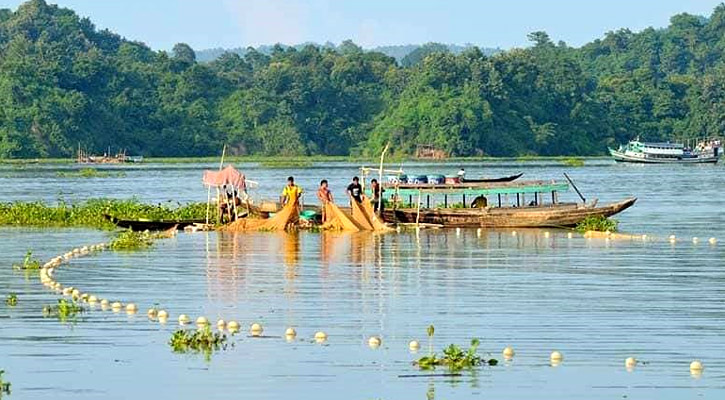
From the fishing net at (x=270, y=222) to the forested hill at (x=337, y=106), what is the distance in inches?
3462

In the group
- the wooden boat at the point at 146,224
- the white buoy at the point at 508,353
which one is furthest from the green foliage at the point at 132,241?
the white buoy at the point at 508,353

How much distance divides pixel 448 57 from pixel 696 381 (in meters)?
122

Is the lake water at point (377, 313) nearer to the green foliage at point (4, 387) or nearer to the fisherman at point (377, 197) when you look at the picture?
the green foliage at point (4, 387)

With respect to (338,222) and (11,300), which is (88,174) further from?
(11,300)

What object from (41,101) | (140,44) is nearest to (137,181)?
(41,101)

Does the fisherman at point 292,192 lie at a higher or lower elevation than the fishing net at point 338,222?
higher

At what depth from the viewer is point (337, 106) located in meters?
142

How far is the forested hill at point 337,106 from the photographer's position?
429 ft

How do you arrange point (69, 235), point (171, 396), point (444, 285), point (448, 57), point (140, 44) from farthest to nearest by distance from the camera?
point (140, 44) → point (448, 57) → point (69, 235) → point (444, 285) → point (171, 396)

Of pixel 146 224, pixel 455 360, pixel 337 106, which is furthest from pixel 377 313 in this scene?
pixel 337 106

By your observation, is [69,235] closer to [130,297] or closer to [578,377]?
[130,297]

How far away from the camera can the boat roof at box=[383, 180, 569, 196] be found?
148 ft

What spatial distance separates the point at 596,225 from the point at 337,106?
3955 inches

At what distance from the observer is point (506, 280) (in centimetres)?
2912
